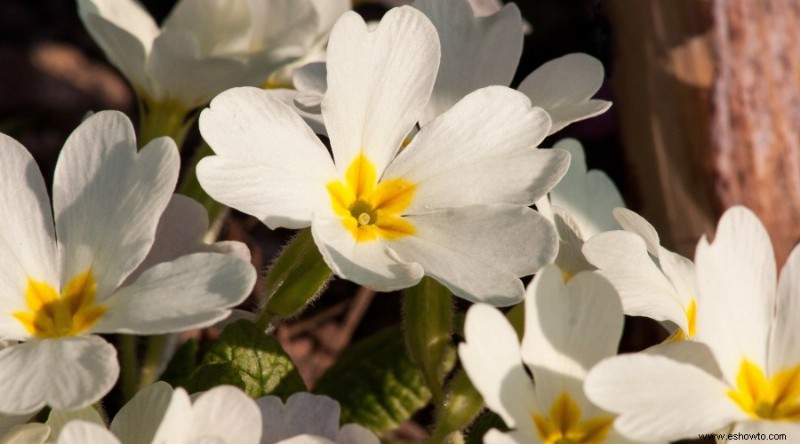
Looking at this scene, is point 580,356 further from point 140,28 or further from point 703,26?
point 703,26

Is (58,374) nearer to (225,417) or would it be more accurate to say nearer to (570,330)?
(225,417)

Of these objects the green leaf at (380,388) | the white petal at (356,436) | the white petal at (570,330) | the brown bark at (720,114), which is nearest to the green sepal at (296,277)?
the white petal at (356,436)

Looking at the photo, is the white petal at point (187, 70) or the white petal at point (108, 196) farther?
the white petal at point (187, 70)

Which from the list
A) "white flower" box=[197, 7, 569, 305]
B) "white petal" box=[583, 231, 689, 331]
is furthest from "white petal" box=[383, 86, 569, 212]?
"white petal" box=[583, 231, 689, 331]

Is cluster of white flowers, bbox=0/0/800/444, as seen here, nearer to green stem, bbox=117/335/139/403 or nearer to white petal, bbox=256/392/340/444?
white petal, bbox=256/392/340/444

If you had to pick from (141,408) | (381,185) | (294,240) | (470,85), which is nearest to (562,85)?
(470,85)

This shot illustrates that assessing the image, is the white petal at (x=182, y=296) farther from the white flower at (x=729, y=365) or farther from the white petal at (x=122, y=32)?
the white petal at (x=122, y=32)
